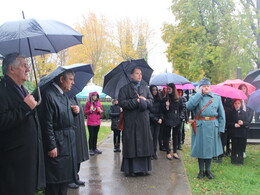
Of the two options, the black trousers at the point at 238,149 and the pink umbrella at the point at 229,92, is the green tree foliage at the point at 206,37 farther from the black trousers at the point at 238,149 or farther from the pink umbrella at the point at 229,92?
the pink umbrella at the point at 229,92

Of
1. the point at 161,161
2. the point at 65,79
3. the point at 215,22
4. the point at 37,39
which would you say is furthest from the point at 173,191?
the point at 215,22

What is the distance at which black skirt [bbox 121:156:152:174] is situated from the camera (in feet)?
18.7

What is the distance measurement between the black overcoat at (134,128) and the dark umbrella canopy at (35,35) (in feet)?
5.61

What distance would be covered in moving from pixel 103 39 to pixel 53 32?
29.4 m

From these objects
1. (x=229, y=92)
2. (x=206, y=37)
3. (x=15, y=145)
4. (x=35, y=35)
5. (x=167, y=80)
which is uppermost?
(x=206, y=37)

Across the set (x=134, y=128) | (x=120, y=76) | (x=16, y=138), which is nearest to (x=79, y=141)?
(x=134, y=128)

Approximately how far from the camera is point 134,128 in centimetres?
568

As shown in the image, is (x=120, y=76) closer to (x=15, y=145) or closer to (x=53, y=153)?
(x=53, y=153)

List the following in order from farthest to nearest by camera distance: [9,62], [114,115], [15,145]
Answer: [114,115] → [9,62] → [15,145]

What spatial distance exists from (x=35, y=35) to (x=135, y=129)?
10.3 feet

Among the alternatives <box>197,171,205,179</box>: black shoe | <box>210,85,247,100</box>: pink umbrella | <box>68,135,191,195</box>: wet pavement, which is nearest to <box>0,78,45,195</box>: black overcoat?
<box>68,135,191,195</box>: wet pavement

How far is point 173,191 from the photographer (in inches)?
192

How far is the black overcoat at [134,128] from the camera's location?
5.61m

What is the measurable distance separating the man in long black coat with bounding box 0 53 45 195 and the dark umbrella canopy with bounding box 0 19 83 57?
34 cm
